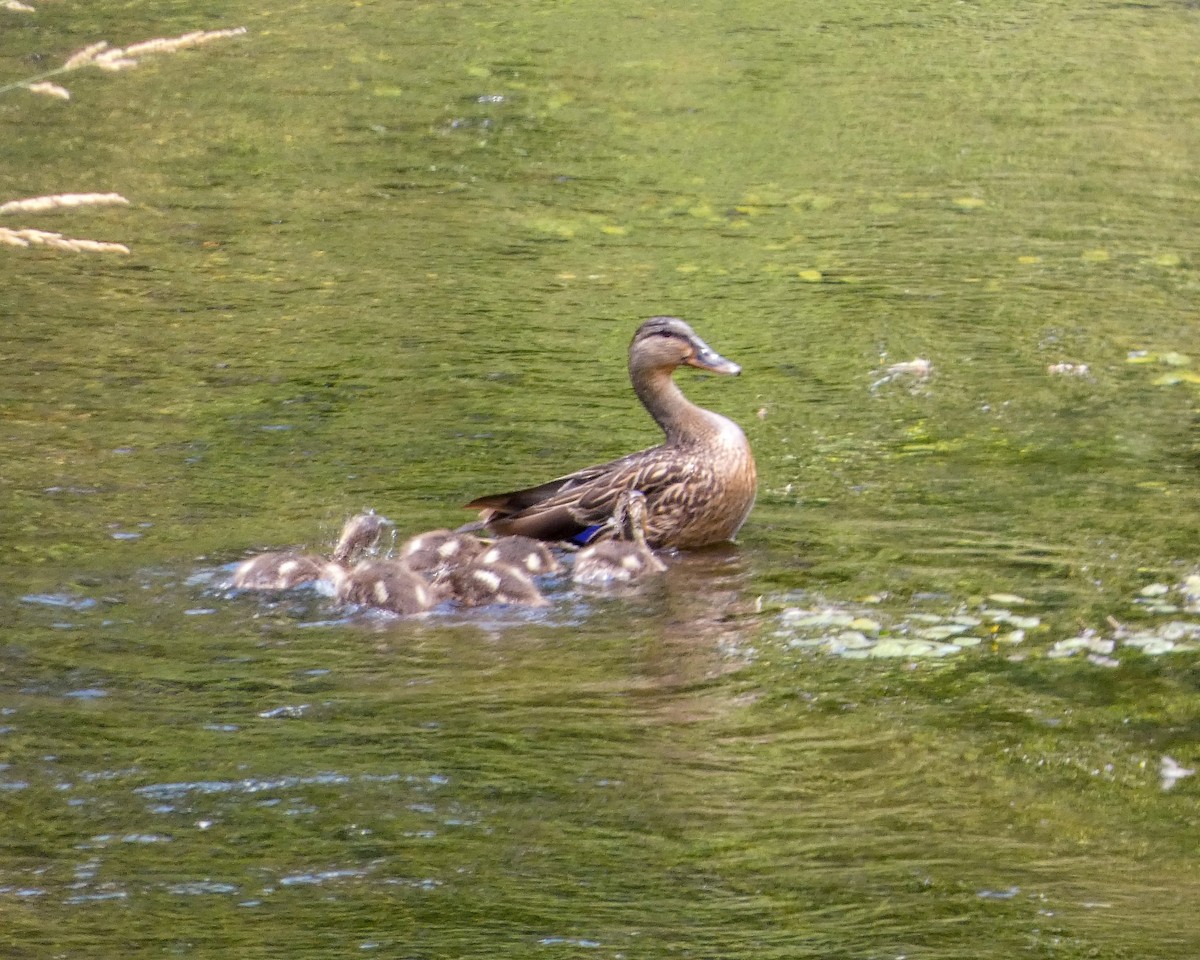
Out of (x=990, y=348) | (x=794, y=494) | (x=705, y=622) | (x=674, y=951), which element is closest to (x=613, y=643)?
(x=705, y=622)

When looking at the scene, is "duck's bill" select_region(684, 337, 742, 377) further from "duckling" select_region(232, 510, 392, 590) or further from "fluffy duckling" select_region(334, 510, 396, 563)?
"duckling" select_region(232, 510, 392, 590)

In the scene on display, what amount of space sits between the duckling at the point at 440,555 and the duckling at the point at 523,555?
5 cm

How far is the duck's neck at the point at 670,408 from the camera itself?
6.81m

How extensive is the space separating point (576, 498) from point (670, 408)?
0.60m

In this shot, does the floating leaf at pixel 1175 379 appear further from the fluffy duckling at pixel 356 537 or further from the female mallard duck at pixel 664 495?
the fluffy duckling at pixel 356 537

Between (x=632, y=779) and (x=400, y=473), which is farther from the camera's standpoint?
(x=400, y=473)

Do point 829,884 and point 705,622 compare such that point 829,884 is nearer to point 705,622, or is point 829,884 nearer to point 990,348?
point 705,622

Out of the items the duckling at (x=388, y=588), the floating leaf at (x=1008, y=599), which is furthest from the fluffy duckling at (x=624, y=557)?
the floating leaf at (x=1008, y=599)

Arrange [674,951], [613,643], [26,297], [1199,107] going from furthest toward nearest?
[1199,107] < [26,297] < [613,643] < [674,951]

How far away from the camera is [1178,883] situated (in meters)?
4.19

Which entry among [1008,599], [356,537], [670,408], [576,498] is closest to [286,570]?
[356,537]

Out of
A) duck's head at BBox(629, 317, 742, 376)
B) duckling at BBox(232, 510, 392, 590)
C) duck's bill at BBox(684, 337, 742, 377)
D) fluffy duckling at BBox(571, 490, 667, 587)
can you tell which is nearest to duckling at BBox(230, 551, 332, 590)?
duckling at BBox(232, 510, 392, 590)

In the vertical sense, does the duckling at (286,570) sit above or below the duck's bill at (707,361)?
below

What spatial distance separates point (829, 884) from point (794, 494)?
117 inches
